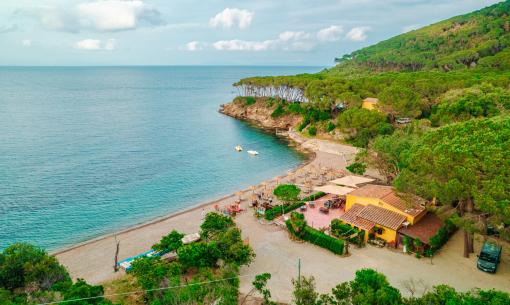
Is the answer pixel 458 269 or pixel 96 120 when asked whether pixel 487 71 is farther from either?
pixel 96 120

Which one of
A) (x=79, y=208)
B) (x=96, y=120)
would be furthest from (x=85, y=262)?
(x=96, y=120)

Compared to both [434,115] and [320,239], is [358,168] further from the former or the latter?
[434,115]

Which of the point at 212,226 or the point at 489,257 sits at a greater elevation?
the point at 212,226

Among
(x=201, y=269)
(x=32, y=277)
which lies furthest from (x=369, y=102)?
(x=32, y=277)

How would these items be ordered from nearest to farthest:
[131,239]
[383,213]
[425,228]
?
[425,228] → [383,213] → [131,239]

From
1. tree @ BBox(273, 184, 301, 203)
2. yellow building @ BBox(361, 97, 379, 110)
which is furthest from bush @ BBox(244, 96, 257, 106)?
tree @ BBox(273, 184, 301, 203)

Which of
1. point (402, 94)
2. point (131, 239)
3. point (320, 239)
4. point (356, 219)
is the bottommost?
point (131, 239)
